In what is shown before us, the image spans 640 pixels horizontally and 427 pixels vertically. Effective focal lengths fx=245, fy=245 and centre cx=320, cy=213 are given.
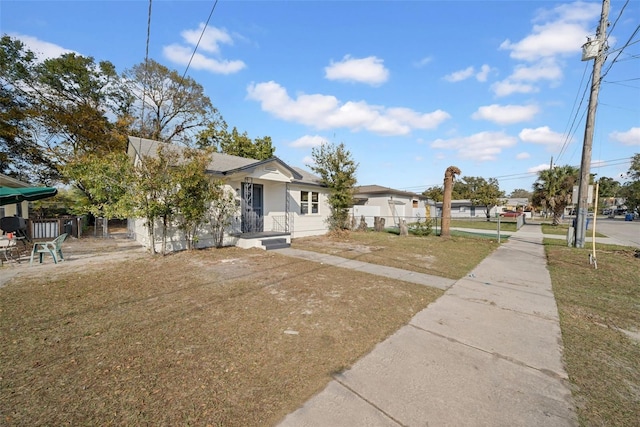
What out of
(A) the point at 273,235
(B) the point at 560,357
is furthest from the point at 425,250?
(B) the point at 560,357

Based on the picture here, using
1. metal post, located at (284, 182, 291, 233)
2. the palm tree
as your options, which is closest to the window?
metal post, located at (284, 182, 291, 233)

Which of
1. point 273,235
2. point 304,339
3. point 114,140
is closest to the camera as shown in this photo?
point 304,339

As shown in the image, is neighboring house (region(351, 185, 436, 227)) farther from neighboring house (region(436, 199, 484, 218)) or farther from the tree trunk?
neighboring house (region(436, 199, 484, 218))

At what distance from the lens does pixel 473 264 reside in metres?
8.22

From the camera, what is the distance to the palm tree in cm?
Answer: 2327

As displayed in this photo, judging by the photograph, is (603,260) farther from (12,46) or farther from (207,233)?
(12,46)

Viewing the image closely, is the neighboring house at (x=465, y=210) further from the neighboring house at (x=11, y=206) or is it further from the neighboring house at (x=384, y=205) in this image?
the neighboring house at (x=11, y=206)

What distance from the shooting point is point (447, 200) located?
1519cm

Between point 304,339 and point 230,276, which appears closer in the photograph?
point 304,339

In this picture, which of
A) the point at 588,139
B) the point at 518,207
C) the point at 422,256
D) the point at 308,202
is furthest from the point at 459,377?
the point at 518,207

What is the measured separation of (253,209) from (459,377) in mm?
10448

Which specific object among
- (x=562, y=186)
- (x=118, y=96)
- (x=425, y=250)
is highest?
(x=118, y=96)

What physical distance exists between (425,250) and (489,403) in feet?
29.0

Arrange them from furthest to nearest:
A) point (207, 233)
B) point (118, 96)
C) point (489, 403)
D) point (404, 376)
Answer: point (118, 96) → point (207, 233) → point (404, 376) → point (489, 403)
